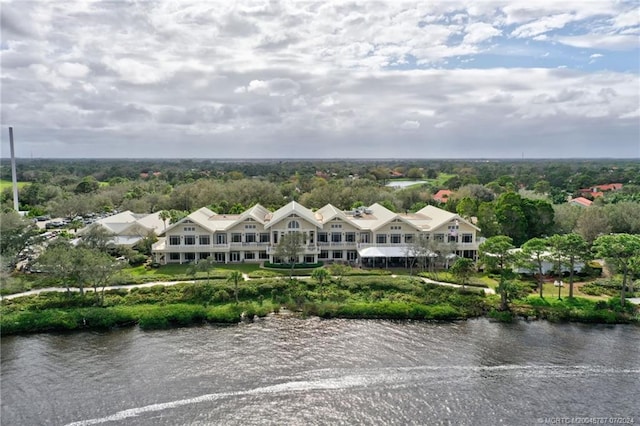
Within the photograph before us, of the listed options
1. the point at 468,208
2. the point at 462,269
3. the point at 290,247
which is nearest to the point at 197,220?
the point at 290,247

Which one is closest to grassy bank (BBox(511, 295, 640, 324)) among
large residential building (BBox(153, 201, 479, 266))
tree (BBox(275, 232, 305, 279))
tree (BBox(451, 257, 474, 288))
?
tree (BBox(451, 257, 474, 288))

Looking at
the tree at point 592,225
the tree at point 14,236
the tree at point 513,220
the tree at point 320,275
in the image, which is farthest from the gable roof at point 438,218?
the tree at point 14,236

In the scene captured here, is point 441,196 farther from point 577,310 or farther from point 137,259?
point 137,259

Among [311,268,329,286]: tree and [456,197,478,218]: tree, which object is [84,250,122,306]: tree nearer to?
[311,268,329,286]: tree

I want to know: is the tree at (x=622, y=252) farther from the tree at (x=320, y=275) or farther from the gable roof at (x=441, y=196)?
the gable roof at (x=441, y=196)

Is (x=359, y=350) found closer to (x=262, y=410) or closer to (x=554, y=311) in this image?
(x=262, y=410)

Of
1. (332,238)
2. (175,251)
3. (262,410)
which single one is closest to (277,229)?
(332,238)
